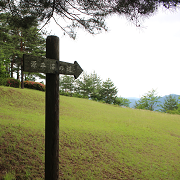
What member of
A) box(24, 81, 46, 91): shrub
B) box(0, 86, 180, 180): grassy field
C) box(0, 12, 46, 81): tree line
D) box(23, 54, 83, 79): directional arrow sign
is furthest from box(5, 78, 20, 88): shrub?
box(23, 54, 83, 79): directional arrow sign

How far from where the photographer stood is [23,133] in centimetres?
514

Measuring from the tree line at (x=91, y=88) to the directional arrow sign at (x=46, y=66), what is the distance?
89.8 ft

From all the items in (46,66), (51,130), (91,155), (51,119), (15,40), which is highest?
(15,40)

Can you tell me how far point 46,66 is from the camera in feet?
7.98

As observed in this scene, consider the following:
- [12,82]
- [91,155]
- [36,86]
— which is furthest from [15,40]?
[91,155]

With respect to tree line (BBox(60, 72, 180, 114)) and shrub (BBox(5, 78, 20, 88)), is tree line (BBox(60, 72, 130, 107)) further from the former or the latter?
shrub (BBox(5, 78, 20, 88))

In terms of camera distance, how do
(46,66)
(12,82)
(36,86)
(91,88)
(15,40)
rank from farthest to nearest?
(91,88)
(36,86)
(12,82)
(15,40)
(46,66)

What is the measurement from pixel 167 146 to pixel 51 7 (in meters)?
7.18

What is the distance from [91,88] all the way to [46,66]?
2863cm

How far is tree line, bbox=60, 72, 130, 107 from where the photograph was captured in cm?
3139

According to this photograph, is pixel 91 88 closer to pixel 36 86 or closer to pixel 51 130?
pixel 36 86

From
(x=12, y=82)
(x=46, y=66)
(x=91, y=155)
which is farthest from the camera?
(x=12, y=82)

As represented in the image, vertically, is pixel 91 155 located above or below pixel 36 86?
below

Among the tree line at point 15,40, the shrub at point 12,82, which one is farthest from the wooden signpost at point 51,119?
the shrub at point 12,82
